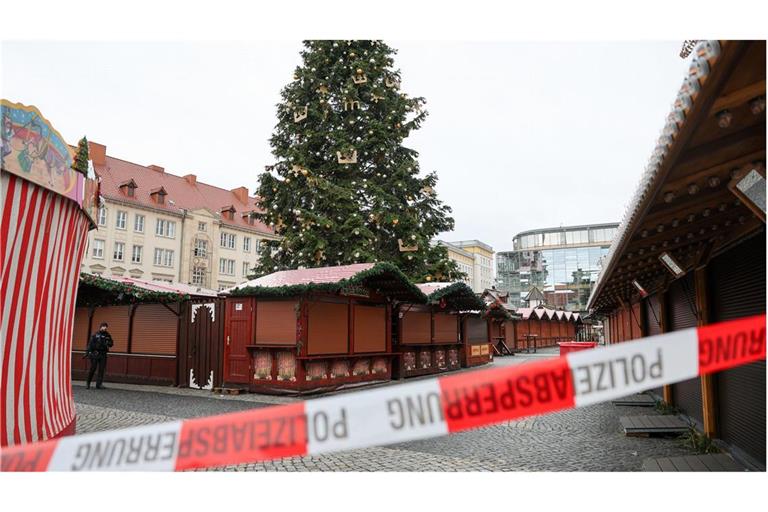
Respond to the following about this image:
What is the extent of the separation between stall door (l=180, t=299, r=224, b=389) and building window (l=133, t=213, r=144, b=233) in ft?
116

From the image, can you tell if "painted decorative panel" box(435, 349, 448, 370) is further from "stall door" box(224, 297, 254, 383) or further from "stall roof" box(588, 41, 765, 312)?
"stall roof" box(588, 41, 765, 312)

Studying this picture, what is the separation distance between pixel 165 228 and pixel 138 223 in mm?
2527

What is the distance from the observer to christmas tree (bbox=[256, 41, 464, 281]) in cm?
2269

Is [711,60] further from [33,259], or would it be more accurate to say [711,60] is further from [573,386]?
[33,259]

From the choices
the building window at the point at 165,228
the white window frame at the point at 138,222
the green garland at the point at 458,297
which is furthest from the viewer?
the building window at the point at 165,228

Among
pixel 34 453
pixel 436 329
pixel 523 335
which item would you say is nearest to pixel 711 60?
pixel 34 453

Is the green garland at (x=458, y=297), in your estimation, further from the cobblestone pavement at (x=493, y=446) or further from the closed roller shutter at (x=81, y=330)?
the closed roller shutter at (x=81, y=330)

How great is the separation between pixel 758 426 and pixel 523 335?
35.0 meters

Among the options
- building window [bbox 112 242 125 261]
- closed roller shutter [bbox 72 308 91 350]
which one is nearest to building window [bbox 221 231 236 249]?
building window [bbox 112 242 125 261]

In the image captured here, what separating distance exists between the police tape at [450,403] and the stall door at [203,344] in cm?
1171

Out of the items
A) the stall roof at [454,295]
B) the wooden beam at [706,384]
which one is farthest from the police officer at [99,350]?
the wooden beam at [706,384]

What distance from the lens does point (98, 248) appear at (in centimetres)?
4456

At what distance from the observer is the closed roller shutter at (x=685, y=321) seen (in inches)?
334

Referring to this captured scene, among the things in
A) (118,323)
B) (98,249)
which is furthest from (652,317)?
(98,249)
